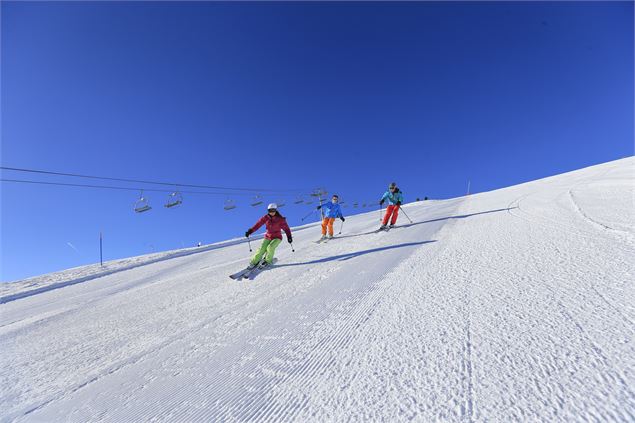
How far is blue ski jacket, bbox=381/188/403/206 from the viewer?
1063 centimetres

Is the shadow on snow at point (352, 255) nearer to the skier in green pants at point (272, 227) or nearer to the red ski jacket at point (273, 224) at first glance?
the skier in green pants at point (272, 227)

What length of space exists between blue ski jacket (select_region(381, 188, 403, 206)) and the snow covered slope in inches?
235

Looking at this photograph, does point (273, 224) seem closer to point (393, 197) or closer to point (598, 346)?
point (393, 197)

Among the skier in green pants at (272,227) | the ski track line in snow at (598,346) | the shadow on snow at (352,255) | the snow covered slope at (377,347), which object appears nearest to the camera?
the ski track line in snow at (598,346)

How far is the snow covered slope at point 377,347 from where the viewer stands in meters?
1.51

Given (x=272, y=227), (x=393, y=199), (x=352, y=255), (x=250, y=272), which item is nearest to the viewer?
(x=250, y=272)

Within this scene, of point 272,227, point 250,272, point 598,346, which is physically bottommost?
point 250,272

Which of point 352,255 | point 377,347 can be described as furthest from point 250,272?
point 377,347

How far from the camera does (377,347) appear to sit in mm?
2141

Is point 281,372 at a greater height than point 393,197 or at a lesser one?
lesser

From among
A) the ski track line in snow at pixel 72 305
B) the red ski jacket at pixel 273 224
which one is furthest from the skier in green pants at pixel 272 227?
the ski track line in snow at pixel 72 305

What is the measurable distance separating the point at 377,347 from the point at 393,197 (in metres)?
9.11

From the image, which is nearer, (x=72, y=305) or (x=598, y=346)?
(x=598, y=346)

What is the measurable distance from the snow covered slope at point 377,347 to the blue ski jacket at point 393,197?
19.6 feet
